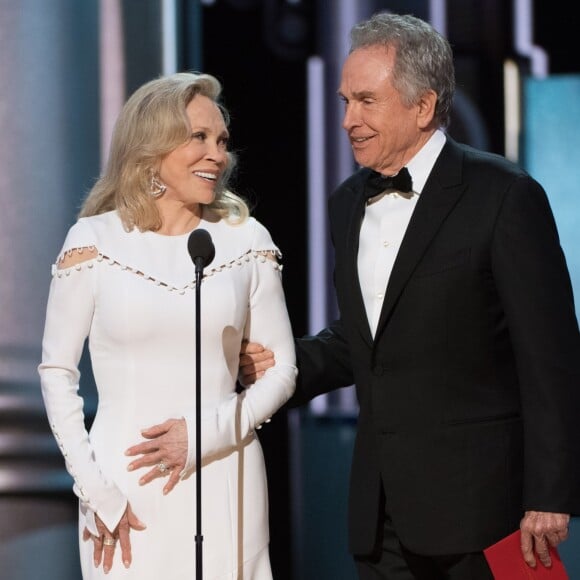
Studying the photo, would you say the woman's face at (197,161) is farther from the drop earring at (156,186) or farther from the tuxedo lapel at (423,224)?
the tuxedo lapel at (423,224)

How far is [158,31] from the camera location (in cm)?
397

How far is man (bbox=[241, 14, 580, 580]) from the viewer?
2488 millimetres

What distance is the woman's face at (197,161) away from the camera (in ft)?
9.07

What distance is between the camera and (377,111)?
2.74 metres

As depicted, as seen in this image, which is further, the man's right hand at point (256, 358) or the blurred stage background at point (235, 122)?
the blurred stage background at point (235, 122)

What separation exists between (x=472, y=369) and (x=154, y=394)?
73 cm

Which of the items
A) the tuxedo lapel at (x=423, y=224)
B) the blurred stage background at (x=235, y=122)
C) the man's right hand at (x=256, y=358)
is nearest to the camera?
the tuxedo lapel at (x=423, y=224)

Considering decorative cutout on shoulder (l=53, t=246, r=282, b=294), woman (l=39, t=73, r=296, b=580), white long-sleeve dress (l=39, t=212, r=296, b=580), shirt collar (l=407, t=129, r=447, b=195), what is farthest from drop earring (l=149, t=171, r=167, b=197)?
shirt collar (l=407, t=129, r=447, b=195)

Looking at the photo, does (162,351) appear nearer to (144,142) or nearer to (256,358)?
(256,358)

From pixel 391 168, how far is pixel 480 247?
37 centimetres

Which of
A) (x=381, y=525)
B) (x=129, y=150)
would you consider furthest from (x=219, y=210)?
(x=381, y=525)

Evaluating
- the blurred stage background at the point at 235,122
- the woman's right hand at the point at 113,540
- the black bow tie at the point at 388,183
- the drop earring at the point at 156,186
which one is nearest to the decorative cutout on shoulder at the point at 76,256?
the drop earring at the point at 156,186

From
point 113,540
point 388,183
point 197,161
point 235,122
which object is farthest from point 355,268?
point 235,122

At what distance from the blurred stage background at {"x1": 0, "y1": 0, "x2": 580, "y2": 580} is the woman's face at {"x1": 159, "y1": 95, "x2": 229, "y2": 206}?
46.1 inches
